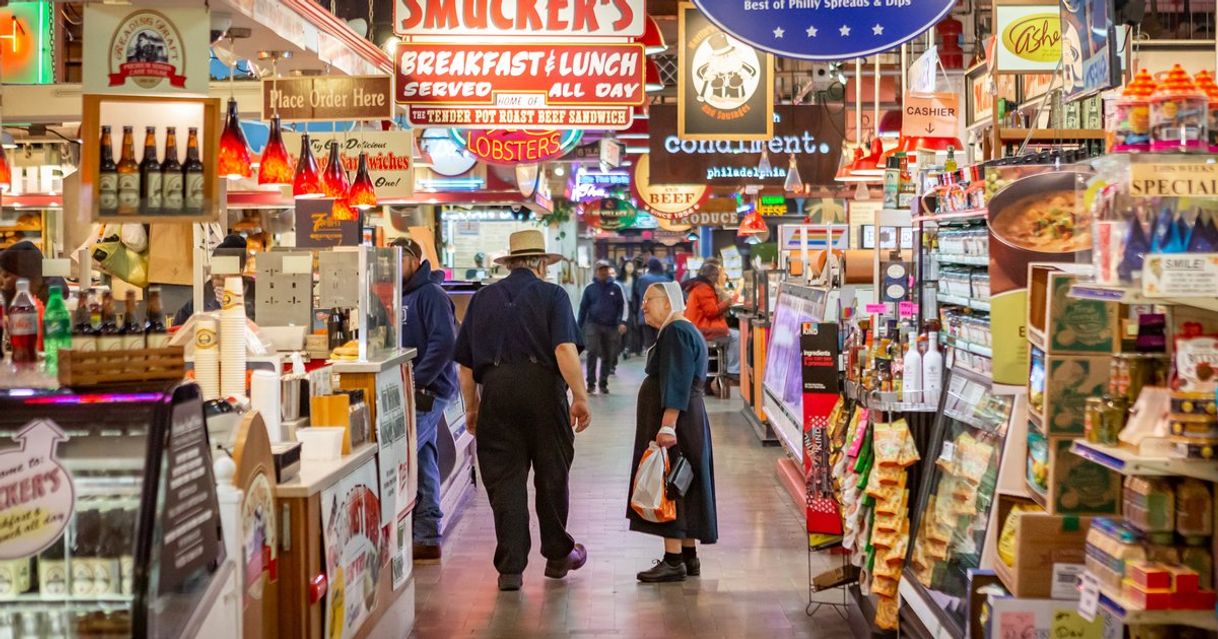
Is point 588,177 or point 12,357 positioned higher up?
point 588,177

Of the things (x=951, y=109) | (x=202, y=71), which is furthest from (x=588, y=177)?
(x=202, y=71)

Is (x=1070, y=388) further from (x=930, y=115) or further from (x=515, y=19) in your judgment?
(x=515, y=19)

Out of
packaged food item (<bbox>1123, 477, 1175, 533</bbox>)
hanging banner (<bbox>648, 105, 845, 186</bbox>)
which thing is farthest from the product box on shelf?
hanging banner (<bbox>648, 105, 845, 186</bbox>)

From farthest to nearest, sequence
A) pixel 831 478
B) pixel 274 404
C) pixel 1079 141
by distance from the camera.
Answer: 1. pixel 1079 141
2. pixel 831 478
3. pixel 274 404

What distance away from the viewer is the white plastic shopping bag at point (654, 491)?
7095mm

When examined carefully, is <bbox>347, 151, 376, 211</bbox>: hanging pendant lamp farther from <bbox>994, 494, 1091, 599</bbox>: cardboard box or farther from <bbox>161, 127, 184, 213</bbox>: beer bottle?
<bbox>994, 494, 1091, 599</bbox>: cardboard box

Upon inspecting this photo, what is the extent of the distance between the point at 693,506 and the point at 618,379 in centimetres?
1339

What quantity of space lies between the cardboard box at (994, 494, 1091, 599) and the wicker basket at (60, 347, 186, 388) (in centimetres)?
253

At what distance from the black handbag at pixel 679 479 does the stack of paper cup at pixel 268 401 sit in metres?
2.82

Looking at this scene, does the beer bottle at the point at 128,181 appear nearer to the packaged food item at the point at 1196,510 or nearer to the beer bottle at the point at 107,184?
the beer bottle at the point at 107,184

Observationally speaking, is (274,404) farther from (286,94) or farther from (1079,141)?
(1079,141)

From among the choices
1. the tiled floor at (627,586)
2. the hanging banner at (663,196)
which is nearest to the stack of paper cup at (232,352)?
the tiled floor at (627,586)

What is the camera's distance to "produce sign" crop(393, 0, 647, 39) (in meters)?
7.94

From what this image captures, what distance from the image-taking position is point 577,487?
10.4 m
